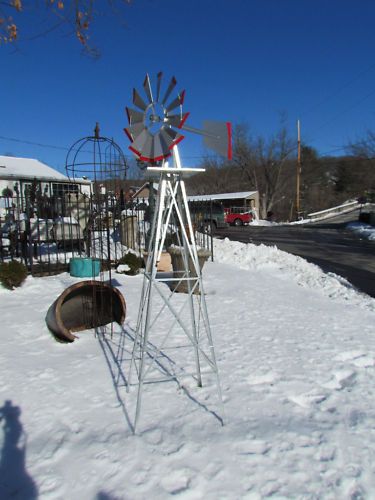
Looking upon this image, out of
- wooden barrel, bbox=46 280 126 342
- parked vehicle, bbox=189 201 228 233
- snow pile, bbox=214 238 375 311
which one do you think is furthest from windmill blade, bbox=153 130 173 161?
parked vehicle, bbox=189 201 228 233

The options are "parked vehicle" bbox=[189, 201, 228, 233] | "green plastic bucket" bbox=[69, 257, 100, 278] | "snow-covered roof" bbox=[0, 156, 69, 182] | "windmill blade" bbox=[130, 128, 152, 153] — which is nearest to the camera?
"windmill blade" bbox=[130, 128, 152, 153]

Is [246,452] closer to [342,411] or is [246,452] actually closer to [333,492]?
[333,492]

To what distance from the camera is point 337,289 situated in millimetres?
8172

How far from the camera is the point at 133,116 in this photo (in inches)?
122

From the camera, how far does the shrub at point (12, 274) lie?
265 inches

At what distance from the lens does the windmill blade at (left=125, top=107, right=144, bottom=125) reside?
10.1 ft

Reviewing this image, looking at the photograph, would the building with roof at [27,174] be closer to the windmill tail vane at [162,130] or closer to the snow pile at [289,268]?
the snow pile at [289,268]

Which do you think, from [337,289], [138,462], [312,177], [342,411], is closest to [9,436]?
[138,462]

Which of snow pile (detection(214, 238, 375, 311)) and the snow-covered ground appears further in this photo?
snow pile (detection(214, 238, 375, 311))

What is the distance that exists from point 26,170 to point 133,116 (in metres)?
23.3

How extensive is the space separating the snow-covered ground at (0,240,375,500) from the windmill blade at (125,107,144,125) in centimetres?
231

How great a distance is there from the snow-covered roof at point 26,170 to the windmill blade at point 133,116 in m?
20.3

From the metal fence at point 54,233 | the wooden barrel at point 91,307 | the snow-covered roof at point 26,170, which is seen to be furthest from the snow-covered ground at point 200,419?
the snow-covered roof at point 26,170

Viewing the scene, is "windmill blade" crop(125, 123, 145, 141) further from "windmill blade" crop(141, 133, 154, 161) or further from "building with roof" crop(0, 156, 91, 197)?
"building with roof" crop(0, 156, 91, 197)
